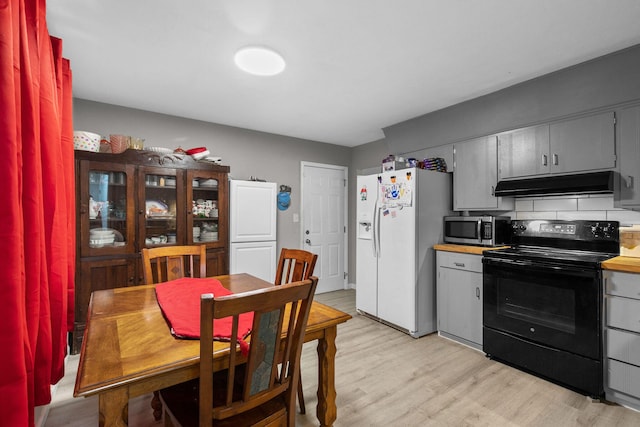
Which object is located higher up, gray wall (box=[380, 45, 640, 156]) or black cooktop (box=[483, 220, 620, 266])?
gray wall (box=[380, 45, 640, 156])

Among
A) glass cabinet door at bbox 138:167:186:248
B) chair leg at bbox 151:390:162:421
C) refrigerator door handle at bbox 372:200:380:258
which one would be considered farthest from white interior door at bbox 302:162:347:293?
chair leg at bbox 151:390:162:421

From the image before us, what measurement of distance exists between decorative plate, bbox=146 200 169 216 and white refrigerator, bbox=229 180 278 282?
698 mm

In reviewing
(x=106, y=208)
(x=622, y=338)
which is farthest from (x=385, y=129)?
(x=106, y=208)

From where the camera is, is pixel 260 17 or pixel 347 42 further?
Answer: pixel 347 42

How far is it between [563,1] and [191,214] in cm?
345

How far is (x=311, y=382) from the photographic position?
2.28 m

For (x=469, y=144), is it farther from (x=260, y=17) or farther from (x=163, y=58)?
(x=163, y=58)

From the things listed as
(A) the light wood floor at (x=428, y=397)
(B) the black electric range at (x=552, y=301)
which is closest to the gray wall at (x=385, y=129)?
(B) the black electric range at (x=552, y=301)

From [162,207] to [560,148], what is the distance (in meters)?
3.81

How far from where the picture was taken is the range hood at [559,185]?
2254 mm

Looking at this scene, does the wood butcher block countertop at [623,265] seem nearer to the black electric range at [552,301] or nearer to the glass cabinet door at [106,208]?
the black electric range at [552,301]

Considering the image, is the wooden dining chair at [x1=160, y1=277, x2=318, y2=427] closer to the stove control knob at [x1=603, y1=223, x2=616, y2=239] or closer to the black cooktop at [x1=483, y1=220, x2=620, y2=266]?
the black cooktop at [x1=483, y1=220, x2=620, y2=266]

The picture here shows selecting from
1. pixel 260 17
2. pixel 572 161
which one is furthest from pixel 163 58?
pixel 572 161

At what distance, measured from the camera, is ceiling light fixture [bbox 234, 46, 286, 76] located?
7.22 feet
